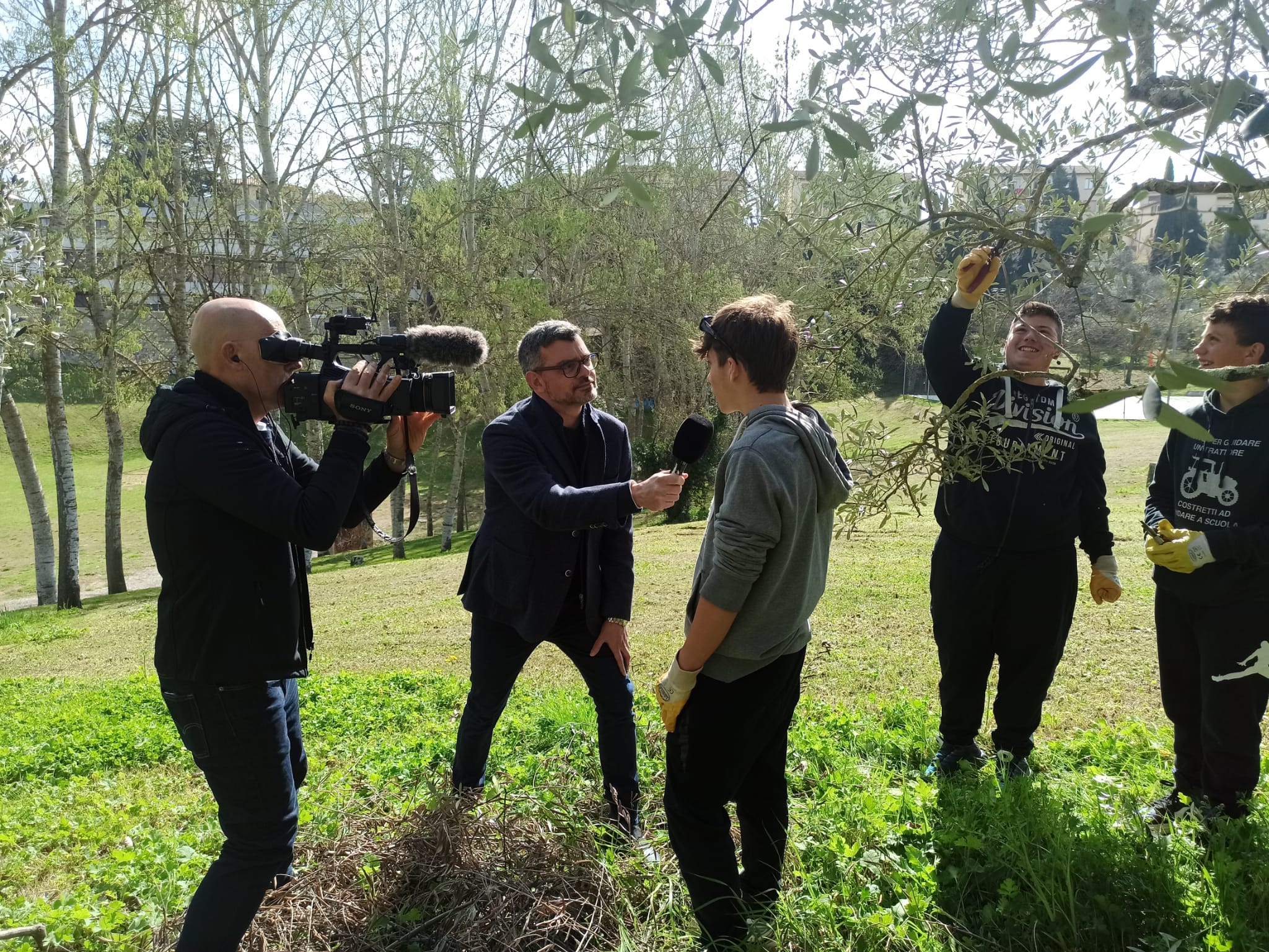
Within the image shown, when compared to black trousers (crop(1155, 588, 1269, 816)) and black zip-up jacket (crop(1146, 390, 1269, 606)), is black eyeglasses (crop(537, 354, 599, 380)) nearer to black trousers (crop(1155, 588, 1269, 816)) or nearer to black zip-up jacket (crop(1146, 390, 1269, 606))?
black zip-up jacket (crop(1146, 390, 1269, 606))

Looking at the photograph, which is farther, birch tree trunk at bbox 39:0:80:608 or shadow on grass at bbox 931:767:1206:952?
birch tree trunk at bbox 39:0:80:608

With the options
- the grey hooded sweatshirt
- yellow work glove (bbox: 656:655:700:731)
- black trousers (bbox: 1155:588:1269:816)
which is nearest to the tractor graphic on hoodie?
black trousers (bbox: 1155:588:1269:816)

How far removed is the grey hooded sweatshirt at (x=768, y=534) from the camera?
246 cm

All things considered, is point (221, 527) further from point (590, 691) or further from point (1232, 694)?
point (1232, 694)

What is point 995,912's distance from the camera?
9.45 ft

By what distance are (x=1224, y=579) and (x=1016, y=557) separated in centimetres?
80

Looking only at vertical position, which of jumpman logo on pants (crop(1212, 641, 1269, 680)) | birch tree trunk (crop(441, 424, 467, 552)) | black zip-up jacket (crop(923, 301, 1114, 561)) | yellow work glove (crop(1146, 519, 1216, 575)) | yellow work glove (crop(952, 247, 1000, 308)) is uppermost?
yellow work glove (crop(952, 247, 1000, 308))

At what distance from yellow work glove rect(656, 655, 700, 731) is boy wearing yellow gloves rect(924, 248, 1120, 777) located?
1876mm

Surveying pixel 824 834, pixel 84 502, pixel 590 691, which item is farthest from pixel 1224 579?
pixel 84 502

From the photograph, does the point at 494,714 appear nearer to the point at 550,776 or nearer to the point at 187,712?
the point at 550,776

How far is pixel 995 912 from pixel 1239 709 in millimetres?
1391

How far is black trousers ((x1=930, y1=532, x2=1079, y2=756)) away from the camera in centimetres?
398

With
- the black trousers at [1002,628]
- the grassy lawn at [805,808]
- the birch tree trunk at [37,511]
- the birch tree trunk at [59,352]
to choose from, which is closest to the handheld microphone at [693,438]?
the grassy lawn at [805,808]

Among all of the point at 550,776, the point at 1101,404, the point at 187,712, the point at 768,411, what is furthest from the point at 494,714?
the point at 1101,404
